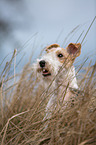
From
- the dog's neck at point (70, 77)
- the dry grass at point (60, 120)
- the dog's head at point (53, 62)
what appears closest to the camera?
the dry grass at point (60, 120)

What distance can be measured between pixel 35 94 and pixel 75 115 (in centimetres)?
143

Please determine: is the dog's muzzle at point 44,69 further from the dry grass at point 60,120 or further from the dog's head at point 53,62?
the dry grass at point 60,120

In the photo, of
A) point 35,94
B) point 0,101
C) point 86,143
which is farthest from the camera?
Answer: point 35,94

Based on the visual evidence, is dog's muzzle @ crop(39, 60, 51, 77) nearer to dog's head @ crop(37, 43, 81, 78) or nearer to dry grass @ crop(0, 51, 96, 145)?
dog's head @ crop(37, 43, 81, 78)

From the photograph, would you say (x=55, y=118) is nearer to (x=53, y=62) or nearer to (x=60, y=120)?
(x=60, y=120)

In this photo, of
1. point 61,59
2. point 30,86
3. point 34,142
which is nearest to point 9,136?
point 34,142

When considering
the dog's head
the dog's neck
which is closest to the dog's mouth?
the dog's head

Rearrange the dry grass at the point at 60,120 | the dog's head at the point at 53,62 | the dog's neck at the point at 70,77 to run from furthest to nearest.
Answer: the dog's head at the point at 53,62, the dog's neck at the point at 70,77, the dry grass at the point at 60,120

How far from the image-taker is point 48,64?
2.11 m

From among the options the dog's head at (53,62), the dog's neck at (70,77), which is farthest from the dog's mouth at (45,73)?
the dog's neck at (70,77)

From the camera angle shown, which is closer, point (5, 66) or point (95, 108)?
point (95, 108)

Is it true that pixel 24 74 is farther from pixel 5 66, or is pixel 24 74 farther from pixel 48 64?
pixel 48 64

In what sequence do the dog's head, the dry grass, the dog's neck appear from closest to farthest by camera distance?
the dry grass, the dog's neck, the dog's head

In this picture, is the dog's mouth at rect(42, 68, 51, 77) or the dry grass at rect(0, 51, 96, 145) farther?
the dog's mouth at rect(42, 68, 51, 77)
